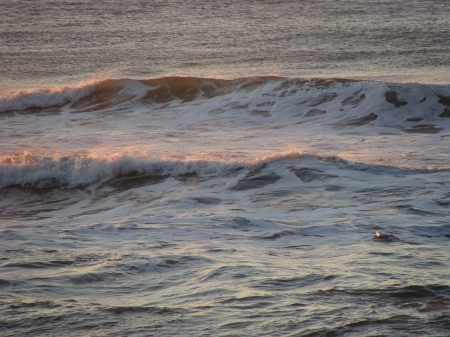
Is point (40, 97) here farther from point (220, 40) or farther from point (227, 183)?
point (227, 183)

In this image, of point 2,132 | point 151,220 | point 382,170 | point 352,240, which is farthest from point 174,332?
point 2,132

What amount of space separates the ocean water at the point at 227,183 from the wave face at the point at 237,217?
0.03 metres

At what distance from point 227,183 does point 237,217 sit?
2.01m

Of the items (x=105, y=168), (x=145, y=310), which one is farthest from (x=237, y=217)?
(x=105, y=168)

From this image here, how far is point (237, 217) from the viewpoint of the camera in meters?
6.99

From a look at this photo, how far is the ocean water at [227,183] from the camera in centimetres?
405

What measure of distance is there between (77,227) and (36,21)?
23.5 meters

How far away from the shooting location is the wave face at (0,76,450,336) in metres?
3.95

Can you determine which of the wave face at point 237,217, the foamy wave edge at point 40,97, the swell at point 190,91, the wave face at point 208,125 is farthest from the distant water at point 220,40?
the wave face at point 237,217

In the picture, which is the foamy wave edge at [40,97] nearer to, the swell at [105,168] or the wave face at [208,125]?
the wave face at [208,125]

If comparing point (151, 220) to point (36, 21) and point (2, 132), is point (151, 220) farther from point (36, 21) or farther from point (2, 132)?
point (36, 21)

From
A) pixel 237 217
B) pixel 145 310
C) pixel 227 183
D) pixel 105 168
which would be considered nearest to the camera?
pixel 145 310

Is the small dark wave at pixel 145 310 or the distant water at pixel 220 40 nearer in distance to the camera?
the small dark wave at pixel 145 310

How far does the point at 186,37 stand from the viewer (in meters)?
24.8
